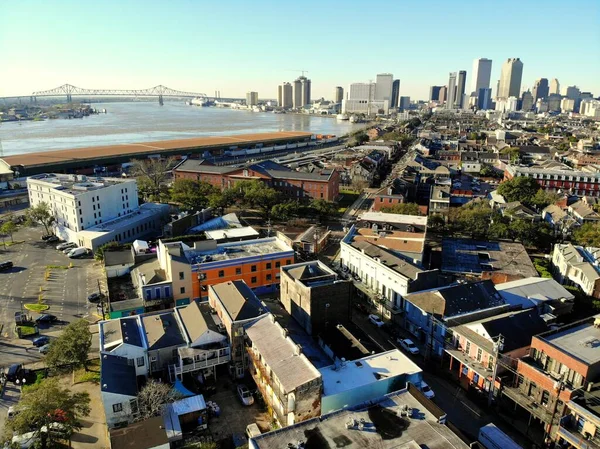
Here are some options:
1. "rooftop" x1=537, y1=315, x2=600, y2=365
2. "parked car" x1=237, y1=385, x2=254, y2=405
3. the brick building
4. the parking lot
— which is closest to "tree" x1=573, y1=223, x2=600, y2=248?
"rooftop" x1=537, y1=315, x2=600, y2=365

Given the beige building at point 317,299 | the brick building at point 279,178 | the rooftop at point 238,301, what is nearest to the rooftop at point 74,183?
the brick building at point 279,178

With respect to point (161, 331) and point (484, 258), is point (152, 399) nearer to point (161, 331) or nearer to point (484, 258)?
point (161, 331)

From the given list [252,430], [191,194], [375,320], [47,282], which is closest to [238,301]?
[252,430]

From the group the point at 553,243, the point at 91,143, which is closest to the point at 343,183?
the point at 553,243

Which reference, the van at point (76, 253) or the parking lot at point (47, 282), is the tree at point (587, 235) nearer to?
the parking lot at point (47, 282)

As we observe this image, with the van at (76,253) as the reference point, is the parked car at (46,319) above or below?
below

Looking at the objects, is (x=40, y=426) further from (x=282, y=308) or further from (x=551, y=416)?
(x=551, y=416)
